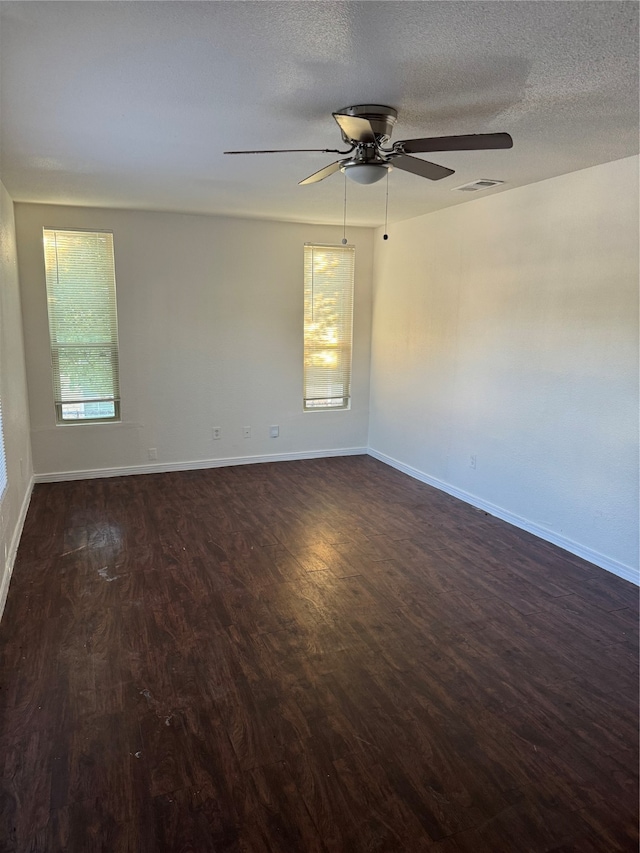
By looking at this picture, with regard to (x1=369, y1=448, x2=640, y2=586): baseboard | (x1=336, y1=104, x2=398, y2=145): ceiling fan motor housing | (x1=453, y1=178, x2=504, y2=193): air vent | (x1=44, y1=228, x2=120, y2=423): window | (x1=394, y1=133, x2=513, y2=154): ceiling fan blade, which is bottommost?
(x1=369, y1=448, x2=640, y2=586): baseboard

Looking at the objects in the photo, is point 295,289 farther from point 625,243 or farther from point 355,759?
point 355,759

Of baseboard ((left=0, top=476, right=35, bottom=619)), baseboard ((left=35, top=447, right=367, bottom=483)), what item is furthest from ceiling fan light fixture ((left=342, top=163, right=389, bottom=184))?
baseboard ((left=35, top=447, right=367, bottom=483))

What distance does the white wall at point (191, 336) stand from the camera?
5062 mm

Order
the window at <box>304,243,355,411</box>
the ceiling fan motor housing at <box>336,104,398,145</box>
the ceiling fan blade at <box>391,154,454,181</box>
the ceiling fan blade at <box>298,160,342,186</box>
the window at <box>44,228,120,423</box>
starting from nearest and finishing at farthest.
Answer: the ceiling fan motor housing at <box>336,104,398,145</box> → the ceiling fan blade at <box>391,154,454,181</box> → the ceiling fan blade at <box>298,160,342,186</box> → the window at <box>44,228,120,423</box> → the window at <box>304,243,355,411</box>

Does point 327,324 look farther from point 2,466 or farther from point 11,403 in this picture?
point 2,466

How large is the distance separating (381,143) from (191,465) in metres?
3.97

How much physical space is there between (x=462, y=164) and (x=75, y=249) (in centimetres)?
353

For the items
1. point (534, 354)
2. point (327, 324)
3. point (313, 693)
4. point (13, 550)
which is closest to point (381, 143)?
point (534, 354)

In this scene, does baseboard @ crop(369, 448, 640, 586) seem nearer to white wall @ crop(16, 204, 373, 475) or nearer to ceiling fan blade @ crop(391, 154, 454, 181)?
white wall @ crop(16, 204, 373, 475)

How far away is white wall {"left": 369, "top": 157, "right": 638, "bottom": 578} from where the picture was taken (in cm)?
338

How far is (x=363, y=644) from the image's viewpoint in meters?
2.72

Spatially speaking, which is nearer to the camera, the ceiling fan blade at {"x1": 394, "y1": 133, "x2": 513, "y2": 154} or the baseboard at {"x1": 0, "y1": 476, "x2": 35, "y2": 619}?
the ceiling fan blade at {"x1": 394, "y1": 133, "x2": 513, "y2": 154}

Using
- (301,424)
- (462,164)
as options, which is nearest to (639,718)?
(462,164)

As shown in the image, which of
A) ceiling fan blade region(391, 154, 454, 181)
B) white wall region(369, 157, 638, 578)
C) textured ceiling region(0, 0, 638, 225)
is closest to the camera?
textured ceiling region(0, 0, 638, 225)
